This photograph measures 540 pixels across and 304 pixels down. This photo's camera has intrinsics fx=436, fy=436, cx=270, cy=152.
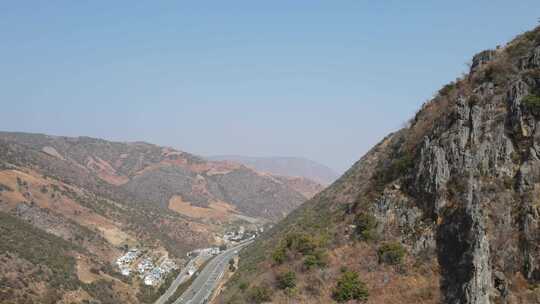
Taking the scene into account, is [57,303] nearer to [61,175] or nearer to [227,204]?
[61,175]

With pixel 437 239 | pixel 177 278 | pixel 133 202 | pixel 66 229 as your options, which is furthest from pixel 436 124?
pixel 133 202

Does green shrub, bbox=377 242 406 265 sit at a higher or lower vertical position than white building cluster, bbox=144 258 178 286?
higher

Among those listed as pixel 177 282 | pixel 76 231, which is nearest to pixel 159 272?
pixel 177 282

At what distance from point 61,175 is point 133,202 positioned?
2008 cm

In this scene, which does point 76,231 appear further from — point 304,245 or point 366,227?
point 366,227

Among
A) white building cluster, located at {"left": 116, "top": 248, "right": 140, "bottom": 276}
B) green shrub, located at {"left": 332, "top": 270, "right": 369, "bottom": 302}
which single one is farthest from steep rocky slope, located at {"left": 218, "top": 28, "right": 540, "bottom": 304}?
white building cluster, located at {"left": 116, "top": 248, "right": 140, "bottom": 276}

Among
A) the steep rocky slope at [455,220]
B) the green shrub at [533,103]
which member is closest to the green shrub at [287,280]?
the steep rocky slope at [455,220]

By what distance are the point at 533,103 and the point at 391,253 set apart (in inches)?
446

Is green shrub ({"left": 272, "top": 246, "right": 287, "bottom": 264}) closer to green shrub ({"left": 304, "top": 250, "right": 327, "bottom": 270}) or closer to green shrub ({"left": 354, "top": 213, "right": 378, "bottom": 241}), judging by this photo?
green shrub ({"left": 304, "top": 250, "right": 327, "bottom": 270})

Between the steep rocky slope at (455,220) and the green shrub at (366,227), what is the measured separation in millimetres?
65

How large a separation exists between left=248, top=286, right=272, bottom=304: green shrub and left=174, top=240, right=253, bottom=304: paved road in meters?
32.4

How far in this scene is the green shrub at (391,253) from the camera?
80.8ft

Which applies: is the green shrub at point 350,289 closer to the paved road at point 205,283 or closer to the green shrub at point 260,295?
the green shrub at point 260,295

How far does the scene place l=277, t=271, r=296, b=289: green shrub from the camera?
2722 centimetres
